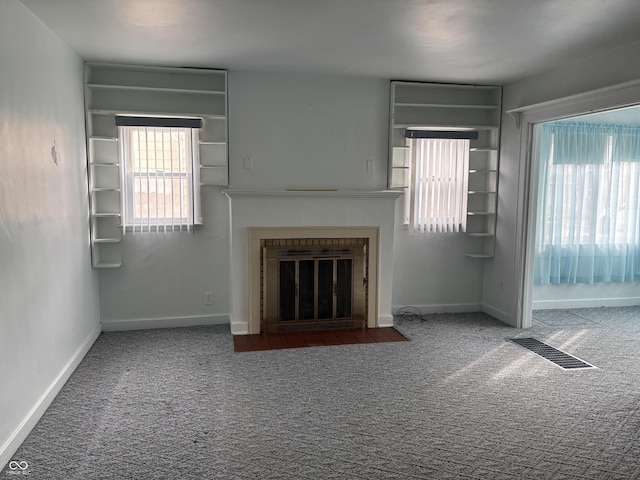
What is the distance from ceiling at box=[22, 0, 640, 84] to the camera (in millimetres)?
2895

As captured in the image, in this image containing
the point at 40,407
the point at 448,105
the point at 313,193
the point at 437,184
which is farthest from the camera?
the point at 437,184

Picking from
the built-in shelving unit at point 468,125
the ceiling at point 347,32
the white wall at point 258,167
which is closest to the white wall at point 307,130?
the white wall at point 258,167

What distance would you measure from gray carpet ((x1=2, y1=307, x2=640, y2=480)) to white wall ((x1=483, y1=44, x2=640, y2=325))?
0.86 meters

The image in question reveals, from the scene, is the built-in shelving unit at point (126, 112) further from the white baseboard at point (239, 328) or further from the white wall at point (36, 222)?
the white baseboard at point (239, 328)

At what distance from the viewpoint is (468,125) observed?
5.24m

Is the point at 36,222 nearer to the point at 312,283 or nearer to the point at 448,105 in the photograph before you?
the point at 312,283

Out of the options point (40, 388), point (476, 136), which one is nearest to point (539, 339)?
point (476, 136)

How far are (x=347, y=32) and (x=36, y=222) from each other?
7.60 feet

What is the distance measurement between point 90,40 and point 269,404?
2.88 meters

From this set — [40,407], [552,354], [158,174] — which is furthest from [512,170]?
[40,407]

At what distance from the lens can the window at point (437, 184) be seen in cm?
514

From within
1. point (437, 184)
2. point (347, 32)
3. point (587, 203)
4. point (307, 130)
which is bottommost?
point (587, 203)

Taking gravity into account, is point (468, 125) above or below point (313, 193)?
above

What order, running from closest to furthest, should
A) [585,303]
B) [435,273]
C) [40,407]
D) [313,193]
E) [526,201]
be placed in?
[40,407] → [313,193] → [526,201] → [435,273] → [585,303]
